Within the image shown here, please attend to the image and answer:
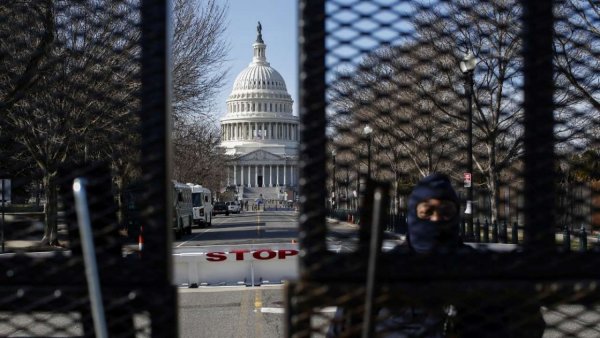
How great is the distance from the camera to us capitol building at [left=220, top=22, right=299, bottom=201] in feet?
352

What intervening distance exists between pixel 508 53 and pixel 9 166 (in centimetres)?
144

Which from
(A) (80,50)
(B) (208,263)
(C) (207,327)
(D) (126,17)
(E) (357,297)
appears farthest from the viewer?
(B) (208,263)

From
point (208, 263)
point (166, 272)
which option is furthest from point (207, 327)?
point (166, 272)

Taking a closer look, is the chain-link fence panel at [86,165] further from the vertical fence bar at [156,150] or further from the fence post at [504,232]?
the fence post at [504,232]

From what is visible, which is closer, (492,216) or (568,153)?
(568,153)

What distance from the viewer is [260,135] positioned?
11100 cm

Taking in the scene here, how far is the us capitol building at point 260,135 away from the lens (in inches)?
4230

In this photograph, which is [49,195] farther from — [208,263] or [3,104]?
[208,263]

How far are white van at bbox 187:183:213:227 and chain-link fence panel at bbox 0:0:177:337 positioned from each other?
46065mm

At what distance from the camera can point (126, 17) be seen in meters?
2.00

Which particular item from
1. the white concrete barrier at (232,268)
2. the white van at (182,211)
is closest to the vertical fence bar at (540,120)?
the white concrete barrier at (232,268)

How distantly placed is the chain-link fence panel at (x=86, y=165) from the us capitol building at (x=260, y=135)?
323 feet

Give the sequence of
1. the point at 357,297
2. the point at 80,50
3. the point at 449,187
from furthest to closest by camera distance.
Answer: the point at 449,187 < the point at 80,50 < the point at 357,297

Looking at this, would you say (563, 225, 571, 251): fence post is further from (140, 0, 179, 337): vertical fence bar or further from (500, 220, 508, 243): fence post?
(140, 0, 179, 337): vertical fence bar
